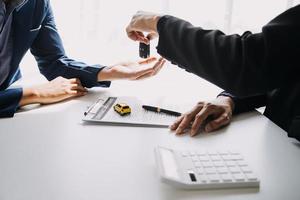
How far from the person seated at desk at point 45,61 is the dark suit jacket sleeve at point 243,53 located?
0.44 metres

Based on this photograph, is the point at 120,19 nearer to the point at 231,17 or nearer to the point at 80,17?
the point at 80,17

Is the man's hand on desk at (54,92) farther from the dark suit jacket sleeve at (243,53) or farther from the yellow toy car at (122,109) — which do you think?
the dark suit jacket sleeve at (243,53)

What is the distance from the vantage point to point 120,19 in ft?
5.09

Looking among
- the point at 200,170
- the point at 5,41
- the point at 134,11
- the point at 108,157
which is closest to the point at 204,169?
the point at 200,170

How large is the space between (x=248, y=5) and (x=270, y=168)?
3.66 feet

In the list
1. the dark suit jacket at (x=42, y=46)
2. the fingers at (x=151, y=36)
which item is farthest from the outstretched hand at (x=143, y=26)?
the dark suit jacket at (x=42, y=46)

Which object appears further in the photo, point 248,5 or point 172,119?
point 248,5

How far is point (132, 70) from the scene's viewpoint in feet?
3.76

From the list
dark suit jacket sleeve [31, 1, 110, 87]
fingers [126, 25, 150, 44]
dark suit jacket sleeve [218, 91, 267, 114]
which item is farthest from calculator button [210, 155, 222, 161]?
dark suit jacket sleeve [31, 1, 110, 87]

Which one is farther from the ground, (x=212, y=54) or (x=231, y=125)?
(x=212, y=54)

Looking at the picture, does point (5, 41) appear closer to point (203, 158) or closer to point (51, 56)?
point (51, 56)

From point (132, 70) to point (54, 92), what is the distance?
31 centimetres


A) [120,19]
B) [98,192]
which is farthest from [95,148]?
[120,19]

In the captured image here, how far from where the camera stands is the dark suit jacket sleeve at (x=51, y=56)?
1161 mm
